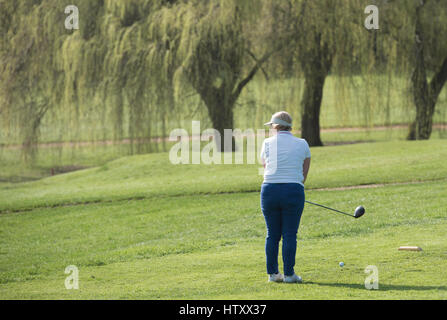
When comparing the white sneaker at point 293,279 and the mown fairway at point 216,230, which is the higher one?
the white sneaker at point 293,279

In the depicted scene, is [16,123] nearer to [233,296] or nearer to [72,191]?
[72,191]

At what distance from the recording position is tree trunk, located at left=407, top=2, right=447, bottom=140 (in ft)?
77.5

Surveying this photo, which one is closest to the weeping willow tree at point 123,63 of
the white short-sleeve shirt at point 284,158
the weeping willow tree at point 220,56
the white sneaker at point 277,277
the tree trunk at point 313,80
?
the weeping willow tree at point 220,56

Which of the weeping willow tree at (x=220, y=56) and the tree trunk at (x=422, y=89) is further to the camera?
the tree trunk at (x=422, y=89)

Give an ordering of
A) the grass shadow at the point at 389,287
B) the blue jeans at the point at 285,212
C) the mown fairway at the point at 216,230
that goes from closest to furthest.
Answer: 1. the grass shadow at the point at 389,287
2. the blue jeans at the point at 285,212
3. the mown fairway at the point at 216,230

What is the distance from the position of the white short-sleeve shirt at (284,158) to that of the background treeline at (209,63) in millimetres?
14918

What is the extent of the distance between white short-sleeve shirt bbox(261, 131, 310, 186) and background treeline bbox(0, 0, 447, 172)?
14918 millimetres

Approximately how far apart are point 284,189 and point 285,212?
0.88 ft

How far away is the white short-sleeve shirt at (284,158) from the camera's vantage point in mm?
7547

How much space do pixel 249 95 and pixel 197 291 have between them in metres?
18.1

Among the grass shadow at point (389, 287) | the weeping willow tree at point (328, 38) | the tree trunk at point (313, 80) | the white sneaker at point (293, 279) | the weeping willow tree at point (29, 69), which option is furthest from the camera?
the weeping willow tree at point (29, 69)

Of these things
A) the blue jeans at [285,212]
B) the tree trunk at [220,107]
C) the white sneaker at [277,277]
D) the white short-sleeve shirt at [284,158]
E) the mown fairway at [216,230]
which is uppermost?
the tree trunk at [220,107]

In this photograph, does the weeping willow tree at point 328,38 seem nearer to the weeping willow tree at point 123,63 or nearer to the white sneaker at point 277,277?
the weeping willow tree at point 123,63

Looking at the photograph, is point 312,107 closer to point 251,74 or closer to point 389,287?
point 251,74
